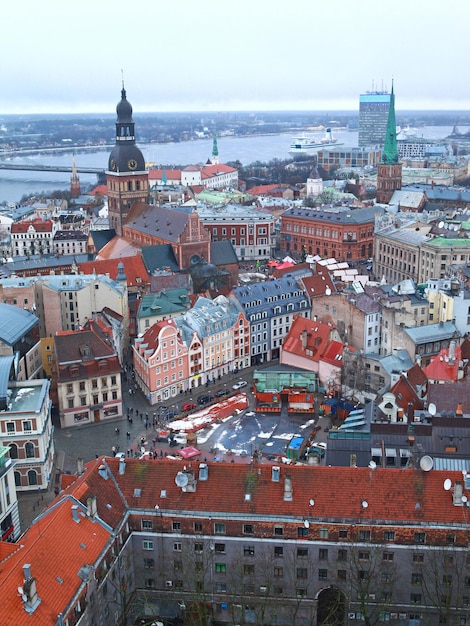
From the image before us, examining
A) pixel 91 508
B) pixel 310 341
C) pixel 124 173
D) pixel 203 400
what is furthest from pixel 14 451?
pixel 124 173

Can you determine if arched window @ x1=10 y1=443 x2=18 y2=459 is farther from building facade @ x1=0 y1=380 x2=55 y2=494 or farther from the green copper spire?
the green copper spire

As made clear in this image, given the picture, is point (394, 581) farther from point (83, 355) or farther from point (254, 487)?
point (83, 355)

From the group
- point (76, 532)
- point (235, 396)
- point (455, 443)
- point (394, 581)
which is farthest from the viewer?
point (235, 396)

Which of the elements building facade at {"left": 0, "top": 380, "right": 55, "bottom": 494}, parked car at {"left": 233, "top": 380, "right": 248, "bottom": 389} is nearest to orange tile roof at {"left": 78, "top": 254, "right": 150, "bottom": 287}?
parked car at {"left": 233, "top": 380, "right": 248, "bottom": 389}

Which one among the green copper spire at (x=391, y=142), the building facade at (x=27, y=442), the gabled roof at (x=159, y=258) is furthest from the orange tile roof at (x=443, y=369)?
the green copper spire at (x=391, y=142)

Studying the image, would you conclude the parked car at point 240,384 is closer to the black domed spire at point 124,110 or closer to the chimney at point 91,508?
the chimney at point 91,508

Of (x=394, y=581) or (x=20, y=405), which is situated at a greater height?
(x=20, y=405)

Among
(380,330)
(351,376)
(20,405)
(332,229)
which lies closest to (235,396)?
(351,376)
